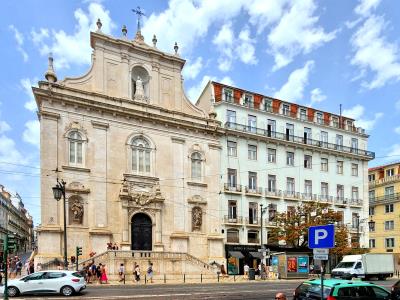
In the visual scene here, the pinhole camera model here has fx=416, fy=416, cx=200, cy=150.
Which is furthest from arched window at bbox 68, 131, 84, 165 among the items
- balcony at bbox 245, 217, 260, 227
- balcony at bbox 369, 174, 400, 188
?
balcony at bbox 369, 174, 400, 188

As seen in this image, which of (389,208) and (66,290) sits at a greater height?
(389,208)

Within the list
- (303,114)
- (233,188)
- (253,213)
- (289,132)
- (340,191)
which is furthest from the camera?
(340,191)

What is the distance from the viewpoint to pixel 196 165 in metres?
44.0

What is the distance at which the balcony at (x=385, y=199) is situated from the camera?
61.6 meters

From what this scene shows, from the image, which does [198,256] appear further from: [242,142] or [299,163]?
[299,163]

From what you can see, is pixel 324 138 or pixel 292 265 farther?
pixel 324 138

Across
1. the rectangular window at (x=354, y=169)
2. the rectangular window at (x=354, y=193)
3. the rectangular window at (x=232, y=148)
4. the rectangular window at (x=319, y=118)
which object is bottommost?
the rectangular window at (x=354, y=193)

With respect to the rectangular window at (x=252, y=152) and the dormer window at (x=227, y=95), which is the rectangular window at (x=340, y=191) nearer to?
the rectangular window at (x=252, y=152)

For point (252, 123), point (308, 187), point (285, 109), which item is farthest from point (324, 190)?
point (252, 123)

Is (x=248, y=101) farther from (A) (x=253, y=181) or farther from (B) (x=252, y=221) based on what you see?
(B) (x=252, y=221)

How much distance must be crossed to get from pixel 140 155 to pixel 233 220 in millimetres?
12354

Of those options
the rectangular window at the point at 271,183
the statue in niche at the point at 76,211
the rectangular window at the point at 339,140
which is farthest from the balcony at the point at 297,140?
the statue in niche at the point at 76,211

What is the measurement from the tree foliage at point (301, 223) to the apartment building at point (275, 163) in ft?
5.75

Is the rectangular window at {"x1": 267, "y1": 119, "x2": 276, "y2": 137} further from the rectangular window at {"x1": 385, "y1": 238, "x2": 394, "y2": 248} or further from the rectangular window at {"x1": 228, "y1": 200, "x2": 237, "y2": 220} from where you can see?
the rectangular window at {"x1": 385, "y1": 238, "x2": 394, "y2": 248}
